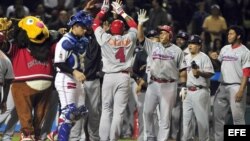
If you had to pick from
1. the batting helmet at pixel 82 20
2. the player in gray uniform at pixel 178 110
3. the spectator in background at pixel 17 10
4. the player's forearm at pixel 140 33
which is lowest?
the player in gray uniform at pixel 178 110

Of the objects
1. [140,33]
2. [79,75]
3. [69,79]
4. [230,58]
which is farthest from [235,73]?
[79,75]

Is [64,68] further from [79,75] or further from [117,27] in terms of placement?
[117,27]

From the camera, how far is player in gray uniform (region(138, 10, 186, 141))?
54.7ft

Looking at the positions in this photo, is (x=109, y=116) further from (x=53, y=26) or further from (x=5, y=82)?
(x=53, y=26)

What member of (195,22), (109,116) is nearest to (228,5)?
(195,22)

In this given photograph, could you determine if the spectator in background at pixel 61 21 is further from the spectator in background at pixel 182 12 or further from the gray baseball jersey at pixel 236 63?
the gray baseball jersey at pixel 236 63

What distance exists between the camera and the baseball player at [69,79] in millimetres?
14773

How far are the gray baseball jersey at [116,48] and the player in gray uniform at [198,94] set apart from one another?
136cm

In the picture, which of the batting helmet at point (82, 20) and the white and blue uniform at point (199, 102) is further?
the white and blue uniform at point (199, 102)

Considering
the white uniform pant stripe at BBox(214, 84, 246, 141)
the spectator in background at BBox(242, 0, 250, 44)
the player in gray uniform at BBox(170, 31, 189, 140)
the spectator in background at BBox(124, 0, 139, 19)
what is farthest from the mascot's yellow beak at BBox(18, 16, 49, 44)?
the spectator in background at BBox(242, 0, 250, 44)

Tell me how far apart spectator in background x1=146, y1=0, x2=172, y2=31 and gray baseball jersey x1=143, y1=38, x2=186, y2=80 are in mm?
5972

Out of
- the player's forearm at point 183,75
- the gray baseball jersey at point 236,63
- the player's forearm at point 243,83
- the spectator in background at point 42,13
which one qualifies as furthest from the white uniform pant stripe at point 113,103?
the spectator in background at point 42,13

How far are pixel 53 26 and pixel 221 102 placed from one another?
5.86 meters

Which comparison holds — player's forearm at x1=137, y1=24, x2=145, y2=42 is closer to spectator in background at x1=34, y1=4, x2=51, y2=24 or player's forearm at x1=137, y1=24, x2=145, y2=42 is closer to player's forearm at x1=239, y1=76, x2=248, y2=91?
player's forearm at x1=239, y1=76, x2=248, y2=91
